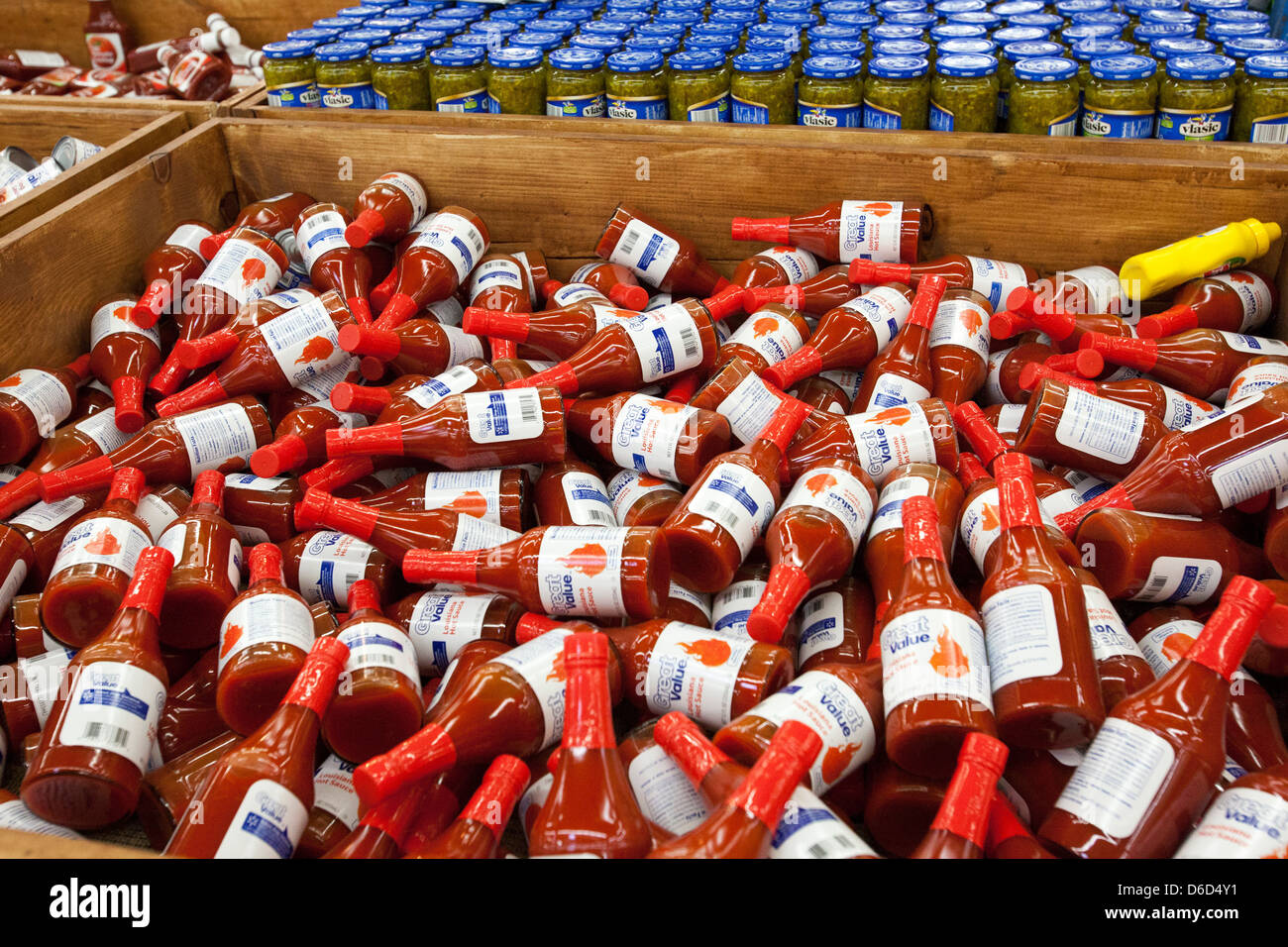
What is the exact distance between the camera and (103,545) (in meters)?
1.60

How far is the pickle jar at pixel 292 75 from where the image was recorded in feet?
8.92

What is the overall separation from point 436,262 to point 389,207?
0.22m

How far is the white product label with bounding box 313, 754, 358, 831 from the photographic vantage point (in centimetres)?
133

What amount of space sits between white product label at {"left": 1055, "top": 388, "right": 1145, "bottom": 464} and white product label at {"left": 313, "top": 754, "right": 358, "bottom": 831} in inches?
50.4

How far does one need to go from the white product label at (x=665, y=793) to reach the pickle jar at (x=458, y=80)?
1913 millimetres

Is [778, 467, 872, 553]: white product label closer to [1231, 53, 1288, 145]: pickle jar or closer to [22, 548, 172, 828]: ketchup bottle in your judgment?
[22, 548, 172, 828]: ketchup bottle

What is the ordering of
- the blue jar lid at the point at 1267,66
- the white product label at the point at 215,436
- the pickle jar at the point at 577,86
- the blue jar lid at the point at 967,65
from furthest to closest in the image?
the pickle jar at the point at 577,86
the blue jar lid at the point at 967,65
the blue jar lid at the point at 1267,66
the white product label at the point at 215,436

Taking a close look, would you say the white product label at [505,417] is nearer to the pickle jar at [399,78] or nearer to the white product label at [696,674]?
the white product label at [696,674]

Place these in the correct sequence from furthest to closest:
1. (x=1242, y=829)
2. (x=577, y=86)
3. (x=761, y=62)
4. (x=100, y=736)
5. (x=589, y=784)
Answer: (x=577, y=86) → (x=761, y=62) → (x=100, y=736) → (x=589, y=784) → (x=1242, y=829)

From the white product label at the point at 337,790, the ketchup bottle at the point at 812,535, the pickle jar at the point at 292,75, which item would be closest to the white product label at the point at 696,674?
the ketchup bottle at the point at 812,535

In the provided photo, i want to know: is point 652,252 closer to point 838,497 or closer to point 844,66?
point 844,66

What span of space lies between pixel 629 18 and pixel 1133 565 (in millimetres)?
2199

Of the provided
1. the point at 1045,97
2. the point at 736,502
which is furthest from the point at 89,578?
the point at 1045,97
